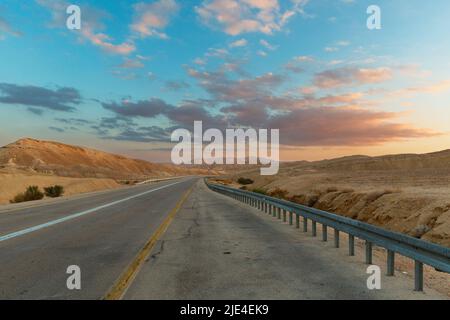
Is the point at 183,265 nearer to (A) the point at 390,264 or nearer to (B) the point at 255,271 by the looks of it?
(B) the point at 255,271

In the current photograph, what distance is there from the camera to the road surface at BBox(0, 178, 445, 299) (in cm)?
638

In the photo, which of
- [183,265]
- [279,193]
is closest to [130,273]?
[183,265]

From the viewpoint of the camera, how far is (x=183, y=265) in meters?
8.31

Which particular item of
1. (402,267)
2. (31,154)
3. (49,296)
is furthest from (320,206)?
(31,154)

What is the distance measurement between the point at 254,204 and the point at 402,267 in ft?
50.1

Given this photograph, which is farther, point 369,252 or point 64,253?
point 64,253

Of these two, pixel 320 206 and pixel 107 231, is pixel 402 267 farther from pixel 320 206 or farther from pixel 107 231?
pixel 320 206

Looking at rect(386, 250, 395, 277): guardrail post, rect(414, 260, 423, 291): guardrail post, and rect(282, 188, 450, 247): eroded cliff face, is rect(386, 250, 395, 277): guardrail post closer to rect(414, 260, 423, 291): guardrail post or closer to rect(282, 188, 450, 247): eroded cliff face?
rect(414, 260, 423, 291): guardrail post

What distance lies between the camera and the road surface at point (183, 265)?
20.9ft

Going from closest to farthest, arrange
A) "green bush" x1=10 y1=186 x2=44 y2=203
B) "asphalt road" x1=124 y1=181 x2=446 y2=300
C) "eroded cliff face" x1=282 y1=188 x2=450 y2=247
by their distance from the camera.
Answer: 1. "asphalt road" x1=124 y1=181 x2=446 y2=300
2. "eroded cliff face" x1=282 y1=188 x2=450 y2=247
3. "green bush" x1=10 y1=186 x2=44 y2=203

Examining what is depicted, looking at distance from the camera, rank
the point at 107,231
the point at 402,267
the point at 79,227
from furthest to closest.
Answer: the point at 79,227
the point at 107,231
the point at 402,267

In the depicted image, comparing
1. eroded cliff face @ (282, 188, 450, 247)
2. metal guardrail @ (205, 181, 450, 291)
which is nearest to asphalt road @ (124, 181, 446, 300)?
metal guardrail @ (205, 181, 450, 291)

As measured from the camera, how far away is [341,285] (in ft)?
22.4
